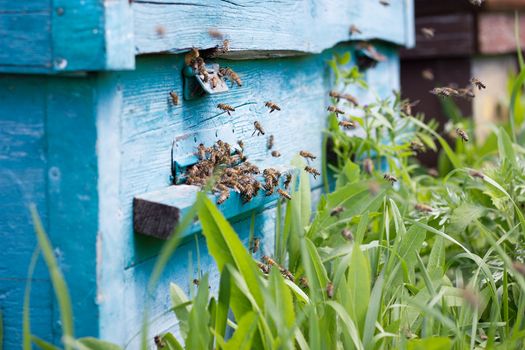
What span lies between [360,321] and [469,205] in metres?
0.71

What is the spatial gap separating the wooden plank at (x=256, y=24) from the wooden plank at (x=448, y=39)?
1.39 m

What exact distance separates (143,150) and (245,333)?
0.47m

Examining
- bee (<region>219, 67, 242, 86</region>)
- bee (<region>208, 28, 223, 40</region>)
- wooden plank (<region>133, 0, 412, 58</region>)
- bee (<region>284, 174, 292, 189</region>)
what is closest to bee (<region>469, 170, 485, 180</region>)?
bee (<region>284, 174, 292, 189</region>)

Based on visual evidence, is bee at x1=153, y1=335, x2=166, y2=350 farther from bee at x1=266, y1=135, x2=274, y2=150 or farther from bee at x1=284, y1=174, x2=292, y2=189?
bee at x1=266, y1=135, x2=274, y2=150

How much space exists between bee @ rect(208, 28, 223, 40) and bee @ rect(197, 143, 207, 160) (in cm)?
27

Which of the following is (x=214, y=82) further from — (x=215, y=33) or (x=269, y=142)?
(x=269, y=142)

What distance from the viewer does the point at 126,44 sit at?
1578mm

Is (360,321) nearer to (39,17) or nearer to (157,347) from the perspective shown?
(157,347)

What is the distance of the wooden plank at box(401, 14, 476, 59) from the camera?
460cm

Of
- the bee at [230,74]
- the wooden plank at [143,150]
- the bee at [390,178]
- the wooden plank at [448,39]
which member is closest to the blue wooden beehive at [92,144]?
the wooden plank at [143,150]

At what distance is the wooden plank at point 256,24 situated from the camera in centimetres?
174

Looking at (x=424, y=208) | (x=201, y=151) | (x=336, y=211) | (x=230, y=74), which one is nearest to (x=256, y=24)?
(x=230, y=74)

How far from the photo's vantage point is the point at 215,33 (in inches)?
77.6

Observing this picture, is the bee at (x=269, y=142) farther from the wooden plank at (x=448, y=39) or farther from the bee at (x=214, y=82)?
the wooden plank at (x=448, y=39)
